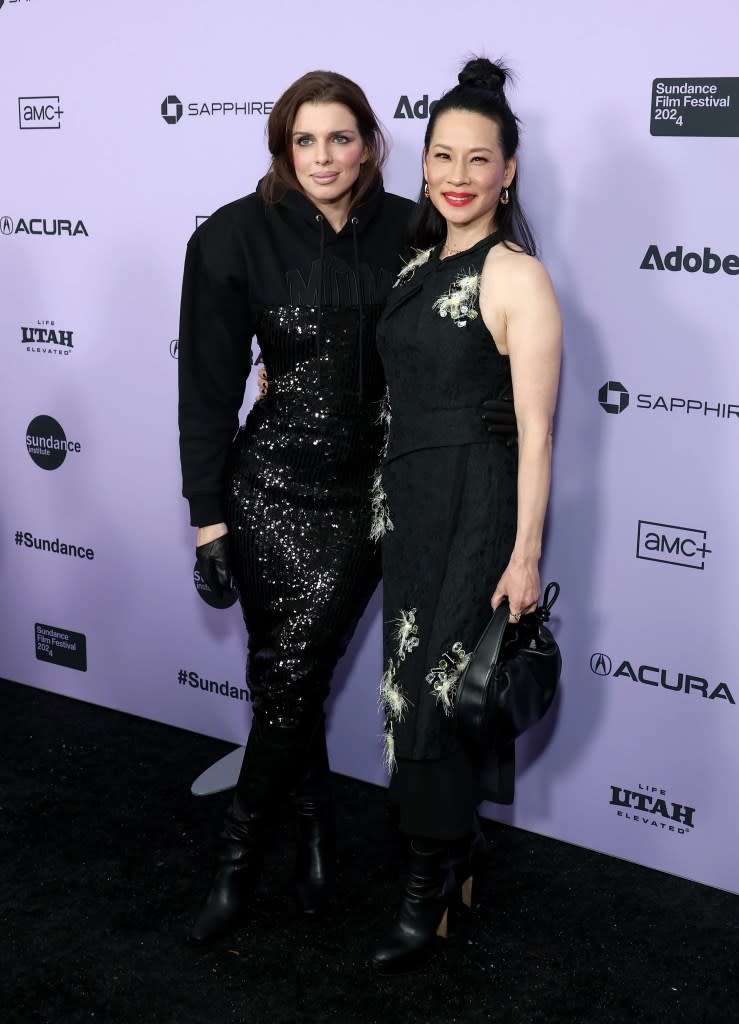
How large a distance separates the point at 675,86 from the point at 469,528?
1040 mm

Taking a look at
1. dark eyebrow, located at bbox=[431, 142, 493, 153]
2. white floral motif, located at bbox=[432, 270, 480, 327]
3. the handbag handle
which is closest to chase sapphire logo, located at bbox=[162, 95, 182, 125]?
dark eyebrow, located at bbox=[431, 142, 493, 153]

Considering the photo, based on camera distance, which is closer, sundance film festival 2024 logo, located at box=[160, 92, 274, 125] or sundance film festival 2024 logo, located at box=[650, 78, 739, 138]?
sundance film festival 2024 logo, located at box=[650, 78, 739, 138]

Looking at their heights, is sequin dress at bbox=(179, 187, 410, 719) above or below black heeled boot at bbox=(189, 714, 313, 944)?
above

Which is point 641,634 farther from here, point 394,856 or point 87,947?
point 87,947

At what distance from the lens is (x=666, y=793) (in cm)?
276

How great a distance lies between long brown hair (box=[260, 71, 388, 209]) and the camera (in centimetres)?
218

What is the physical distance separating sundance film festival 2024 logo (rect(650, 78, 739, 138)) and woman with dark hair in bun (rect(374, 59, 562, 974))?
1.42 feet

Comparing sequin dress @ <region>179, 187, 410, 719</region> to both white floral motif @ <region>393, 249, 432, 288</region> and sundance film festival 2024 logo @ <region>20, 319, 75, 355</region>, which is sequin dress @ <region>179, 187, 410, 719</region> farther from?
sundance film festival 2024 logo @ <region>20, 319, 75, 355</region>

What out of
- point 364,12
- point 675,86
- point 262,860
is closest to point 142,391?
point 364,12

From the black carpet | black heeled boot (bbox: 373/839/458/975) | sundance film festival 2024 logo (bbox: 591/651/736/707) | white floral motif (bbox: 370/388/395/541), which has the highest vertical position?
white floral motif (bbox: 370/388/395/541)

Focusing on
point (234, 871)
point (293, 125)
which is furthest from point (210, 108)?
point (234, 871)

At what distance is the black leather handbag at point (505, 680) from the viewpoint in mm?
2098

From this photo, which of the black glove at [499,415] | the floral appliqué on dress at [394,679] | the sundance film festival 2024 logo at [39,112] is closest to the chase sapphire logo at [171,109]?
the sundance film festival 2024 logo at [39,112]

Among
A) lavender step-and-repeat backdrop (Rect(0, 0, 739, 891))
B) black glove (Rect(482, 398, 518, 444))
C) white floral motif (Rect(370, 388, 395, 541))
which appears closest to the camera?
black glove (Rect(482, 398, 518, 444))
